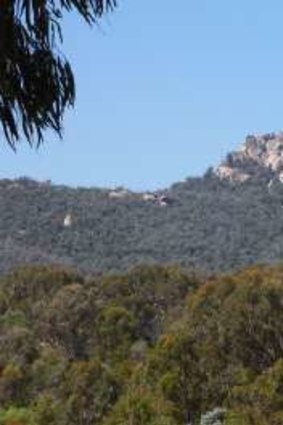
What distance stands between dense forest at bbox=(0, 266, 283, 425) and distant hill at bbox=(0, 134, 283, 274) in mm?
47512

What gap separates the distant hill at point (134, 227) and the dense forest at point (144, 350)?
156 feet

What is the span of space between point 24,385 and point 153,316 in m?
13.2

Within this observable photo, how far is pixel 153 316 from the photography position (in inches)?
2921

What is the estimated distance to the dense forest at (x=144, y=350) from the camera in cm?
4422

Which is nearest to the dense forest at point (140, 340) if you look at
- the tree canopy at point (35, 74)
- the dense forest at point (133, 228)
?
the dense forest at point (133, 228)

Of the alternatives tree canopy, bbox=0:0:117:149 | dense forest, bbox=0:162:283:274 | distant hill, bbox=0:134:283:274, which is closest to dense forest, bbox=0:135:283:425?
dense forest, bbox=0:162:283:274

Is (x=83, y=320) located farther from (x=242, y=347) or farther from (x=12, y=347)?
(x=242, y=347)

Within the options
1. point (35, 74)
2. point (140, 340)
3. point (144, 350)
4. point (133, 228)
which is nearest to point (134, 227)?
point (133, 228)

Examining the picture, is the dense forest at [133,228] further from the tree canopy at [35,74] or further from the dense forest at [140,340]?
the tree canopy at [35,74]

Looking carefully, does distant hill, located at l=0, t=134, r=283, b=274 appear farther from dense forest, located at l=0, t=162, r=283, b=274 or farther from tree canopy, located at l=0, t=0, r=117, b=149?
tree canopy, located at l=0, t=0, r=117, b=149

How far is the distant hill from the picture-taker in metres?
137

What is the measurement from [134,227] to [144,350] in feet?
294

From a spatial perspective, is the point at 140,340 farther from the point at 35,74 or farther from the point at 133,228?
the point at 133,228

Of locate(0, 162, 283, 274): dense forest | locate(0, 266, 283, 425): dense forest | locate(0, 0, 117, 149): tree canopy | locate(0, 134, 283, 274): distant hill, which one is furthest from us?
locate(0, 134, 283, 274): distant hill
